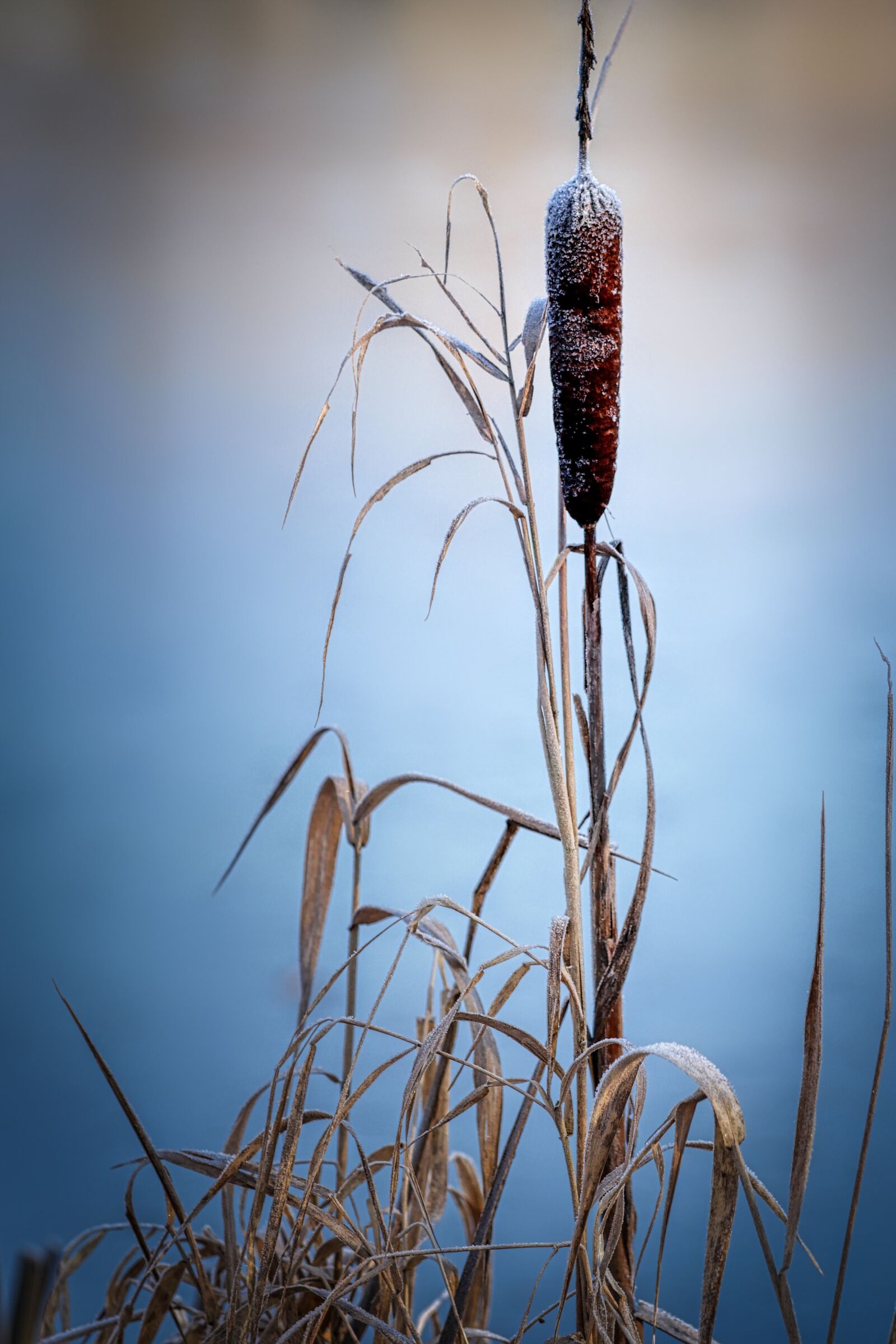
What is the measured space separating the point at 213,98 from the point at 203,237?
15 centimetres

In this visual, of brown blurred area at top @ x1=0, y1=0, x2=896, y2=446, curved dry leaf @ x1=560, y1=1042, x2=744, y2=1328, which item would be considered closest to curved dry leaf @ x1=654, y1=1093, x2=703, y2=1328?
curved dry leaf @ x1=560, y1=1042, x2=744, y2=1328

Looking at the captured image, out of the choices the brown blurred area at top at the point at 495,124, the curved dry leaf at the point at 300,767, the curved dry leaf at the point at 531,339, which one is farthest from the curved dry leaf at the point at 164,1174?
the brown blurred area at top at the point at 495,124

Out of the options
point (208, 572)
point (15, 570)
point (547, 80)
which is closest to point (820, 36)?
point (547, 80)

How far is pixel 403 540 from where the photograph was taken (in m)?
1.10

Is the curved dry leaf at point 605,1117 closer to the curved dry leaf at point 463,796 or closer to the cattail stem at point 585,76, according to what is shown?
the curved dry leaf at point 463,796

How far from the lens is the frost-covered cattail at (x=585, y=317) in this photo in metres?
0.46

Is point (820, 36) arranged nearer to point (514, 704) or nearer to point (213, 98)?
point (213, 98)

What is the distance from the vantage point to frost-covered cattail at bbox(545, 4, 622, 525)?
464 millimetres

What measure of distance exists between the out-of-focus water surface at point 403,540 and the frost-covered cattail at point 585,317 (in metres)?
0.58

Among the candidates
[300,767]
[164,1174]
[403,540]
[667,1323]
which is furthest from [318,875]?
[403,540]

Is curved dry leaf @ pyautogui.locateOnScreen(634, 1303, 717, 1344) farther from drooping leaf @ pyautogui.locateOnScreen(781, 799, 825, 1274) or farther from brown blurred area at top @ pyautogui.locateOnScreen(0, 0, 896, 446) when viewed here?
brown blurred area at top @ pyautogui.locateOnScreen(0, 0, 896, 446)

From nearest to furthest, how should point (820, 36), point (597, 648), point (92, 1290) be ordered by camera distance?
point (597, 648), point (820, 36), point (92, 1290)

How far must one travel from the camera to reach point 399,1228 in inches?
24.8

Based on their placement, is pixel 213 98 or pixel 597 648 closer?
pixel 597 648
